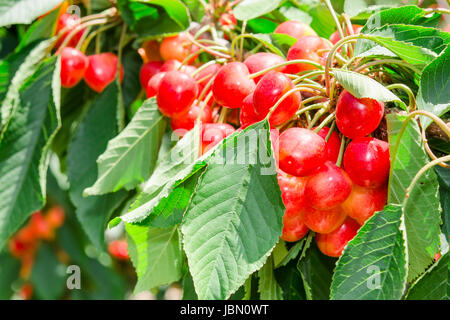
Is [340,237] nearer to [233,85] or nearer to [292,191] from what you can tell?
[292,191]

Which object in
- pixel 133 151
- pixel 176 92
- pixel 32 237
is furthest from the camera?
pixel 32 237

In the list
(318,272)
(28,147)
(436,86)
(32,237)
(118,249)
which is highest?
(436,86)

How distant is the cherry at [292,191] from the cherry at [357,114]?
3.4 inches

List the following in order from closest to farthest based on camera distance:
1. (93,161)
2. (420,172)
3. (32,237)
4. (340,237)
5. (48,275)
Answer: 1. (420,172)
2. (340,237)
3. (93,161)
4. (48,275)
5. (32,237)

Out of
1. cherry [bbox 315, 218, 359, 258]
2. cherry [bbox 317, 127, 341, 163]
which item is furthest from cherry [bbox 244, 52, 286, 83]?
cherry [bbox 315, 218, 359, 258]

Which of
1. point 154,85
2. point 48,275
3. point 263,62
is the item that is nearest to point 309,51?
point 263,62

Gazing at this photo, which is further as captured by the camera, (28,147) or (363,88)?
(28,147)

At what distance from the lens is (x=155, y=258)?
0.73m

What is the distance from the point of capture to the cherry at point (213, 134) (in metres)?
0.68

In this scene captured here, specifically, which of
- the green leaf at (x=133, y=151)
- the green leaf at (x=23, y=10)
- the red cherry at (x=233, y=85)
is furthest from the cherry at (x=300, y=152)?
the green leaf at (x=23, y=10)

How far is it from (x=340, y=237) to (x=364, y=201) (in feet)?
0.22

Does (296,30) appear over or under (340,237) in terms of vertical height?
over

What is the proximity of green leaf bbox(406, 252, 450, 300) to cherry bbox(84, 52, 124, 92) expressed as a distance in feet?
2.32
